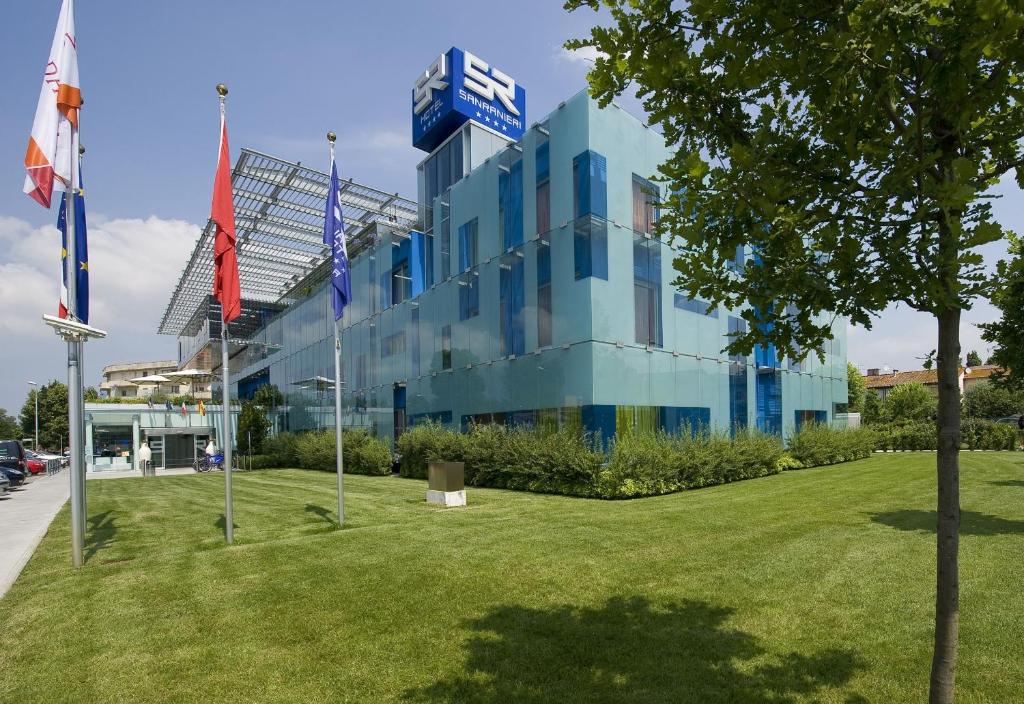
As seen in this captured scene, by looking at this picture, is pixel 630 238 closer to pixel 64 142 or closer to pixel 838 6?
pixel 64 142

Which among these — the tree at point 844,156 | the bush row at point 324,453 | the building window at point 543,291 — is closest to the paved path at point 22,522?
the tree at point 844,156

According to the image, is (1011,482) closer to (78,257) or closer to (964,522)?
(964,522)

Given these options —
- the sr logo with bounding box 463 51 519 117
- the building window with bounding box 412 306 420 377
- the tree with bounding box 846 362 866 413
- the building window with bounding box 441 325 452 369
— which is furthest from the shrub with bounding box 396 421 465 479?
the tree with bounding box 846 362 866 413

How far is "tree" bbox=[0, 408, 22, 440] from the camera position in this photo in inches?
3342

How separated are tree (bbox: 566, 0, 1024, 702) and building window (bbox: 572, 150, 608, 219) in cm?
1449

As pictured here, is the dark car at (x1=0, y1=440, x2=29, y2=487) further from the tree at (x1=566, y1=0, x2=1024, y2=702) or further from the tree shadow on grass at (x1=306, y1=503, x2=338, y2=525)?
the tree at (x1=566, y1=0, x2=1024, y2=702)

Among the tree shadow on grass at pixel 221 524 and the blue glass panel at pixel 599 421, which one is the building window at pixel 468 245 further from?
the tree shadow on grass at pixel 221 524

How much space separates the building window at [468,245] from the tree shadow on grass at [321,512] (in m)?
11.5

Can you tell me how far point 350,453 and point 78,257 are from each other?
18419 mm

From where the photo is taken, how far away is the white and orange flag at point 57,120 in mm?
9391

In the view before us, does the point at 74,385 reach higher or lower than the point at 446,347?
lower

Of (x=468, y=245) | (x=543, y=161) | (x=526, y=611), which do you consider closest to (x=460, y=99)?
(x=468, y=245)

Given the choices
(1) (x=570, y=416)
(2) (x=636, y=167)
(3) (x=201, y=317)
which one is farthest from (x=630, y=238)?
(3) (x=201, y=317)

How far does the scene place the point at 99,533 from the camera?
41.8 feet
